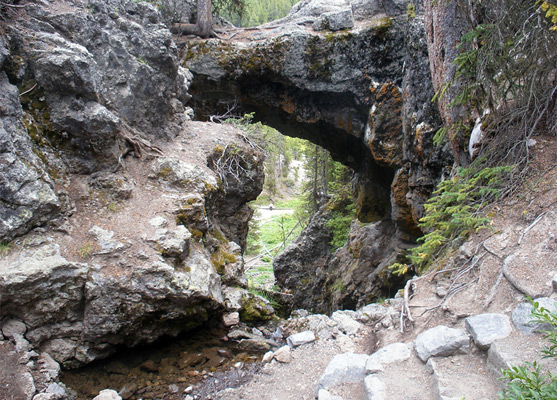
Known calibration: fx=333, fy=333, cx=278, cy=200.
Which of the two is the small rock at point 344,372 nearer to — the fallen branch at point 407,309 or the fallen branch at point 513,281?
the fallen branch at point 407,309

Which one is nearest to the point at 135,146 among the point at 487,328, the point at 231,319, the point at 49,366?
the point at 231,319

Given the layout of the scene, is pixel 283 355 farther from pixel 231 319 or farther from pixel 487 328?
pixel 487 328

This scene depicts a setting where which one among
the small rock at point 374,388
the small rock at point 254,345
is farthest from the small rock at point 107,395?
the small rock at point 374,388

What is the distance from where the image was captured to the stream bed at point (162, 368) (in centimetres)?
424

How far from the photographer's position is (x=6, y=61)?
16.2 ft

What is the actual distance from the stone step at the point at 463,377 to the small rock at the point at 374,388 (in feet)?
1.42

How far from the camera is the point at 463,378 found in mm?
2705

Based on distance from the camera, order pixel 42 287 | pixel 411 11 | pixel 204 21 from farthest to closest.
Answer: pixel 204 21 → pixel 411 11 → pixel 42 287

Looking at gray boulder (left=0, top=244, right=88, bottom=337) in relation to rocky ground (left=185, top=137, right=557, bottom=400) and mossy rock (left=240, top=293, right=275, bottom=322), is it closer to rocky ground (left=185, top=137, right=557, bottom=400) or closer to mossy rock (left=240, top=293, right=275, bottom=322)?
rocky ground (left=185, top=137, right=557, bottom=400)

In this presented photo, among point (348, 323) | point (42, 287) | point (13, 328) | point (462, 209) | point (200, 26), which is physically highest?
point (200, 26)

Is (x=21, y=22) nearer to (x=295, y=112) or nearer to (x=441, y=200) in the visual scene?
(x=441, y=200)

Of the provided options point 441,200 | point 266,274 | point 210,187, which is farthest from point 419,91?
point 266,274

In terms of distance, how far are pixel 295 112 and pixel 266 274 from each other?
1044 centimetres

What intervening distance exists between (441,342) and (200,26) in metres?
12.0
